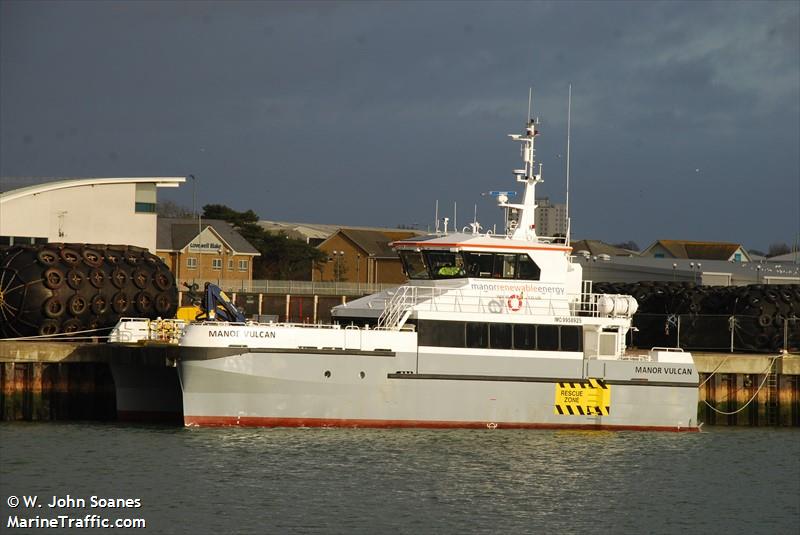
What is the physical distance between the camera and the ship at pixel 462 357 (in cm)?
2692

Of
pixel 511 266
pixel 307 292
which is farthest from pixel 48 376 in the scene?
pixel 307 292

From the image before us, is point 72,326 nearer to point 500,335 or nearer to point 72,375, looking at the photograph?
point 72,375

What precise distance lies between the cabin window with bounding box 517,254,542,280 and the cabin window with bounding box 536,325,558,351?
129 centimetres

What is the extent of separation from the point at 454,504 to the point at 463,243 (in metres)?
8.78

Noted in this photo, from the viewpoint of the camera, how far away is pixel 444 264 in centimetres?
2919

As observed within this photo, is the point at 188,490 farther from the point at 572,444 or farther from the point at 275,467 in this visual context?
the point at 572,444

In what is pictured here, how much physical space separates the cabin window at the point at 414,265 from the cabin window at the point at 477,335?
73.7 inches

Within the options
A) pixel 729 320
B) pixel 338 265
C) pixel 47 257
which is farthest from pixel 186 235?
pixel 729 320

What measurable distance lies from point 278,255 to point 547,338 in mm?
56294

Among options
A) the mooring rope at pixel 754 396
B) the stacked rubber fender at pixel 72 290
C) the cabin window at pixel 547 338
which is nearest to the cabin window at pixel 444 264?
the cabin window at pixel 547 338

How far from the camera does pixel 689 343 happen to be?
36.8 m

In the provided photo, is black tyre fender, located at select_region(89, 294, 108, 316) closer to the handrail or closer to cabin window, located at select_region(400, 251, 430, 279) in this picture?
the handrail

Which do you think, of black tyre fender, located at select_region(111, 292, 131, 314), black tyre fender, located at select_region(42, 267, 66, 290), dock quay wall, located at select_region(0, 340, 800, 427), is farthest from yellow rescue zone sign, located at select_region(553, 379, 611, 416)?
black tyre fender, located at select_region(42, 267, 66, 290)

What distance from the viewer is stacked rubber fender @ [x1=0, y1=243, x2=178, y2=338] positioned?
104 feet
